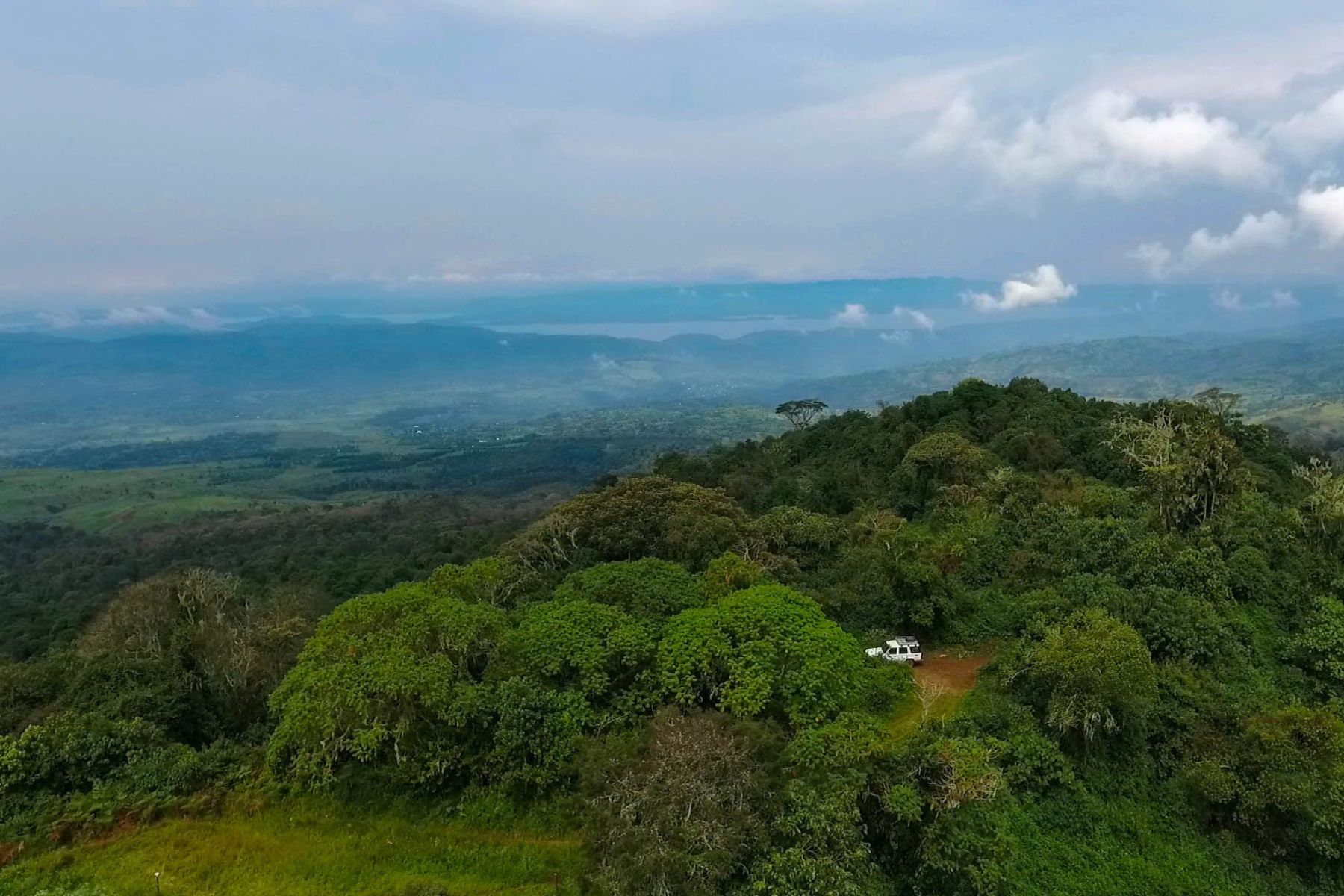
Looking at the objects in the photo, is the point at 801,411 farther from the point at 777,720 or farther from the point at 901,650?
the point at 777,720

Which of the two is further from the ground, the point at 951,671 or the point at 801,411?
the point at 801,411

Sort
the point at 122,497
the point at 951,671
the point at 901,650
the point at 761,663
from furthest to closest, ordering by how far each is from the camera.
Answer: the point at 122,497 < the point at 901,650 < the point at 951,671 < the point at 761,663

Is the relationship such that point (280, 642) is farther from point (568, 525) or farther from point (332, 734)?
point (332, 734)

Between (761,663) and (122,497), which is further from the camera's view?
(122,497)

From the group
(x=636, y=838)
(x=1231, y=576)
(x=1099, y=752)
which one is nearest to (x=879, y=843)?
(x=636, y=838)

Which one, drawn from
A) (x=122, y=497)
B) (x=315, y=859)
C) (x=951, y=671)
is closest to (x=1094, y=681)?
(x=951, y=671)

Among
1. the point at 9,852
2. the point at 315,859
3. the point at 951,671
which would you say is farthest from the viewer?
the point at 951,671
